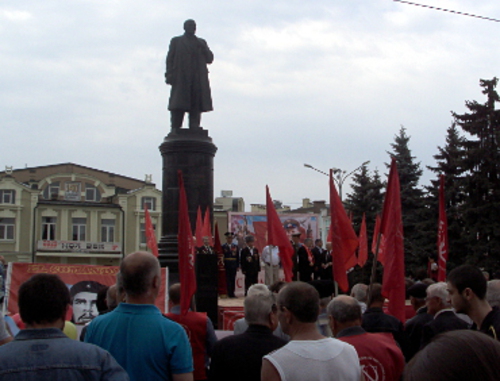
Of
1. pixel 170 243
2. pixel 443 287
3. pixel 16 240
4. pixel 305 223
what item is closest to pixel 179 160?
pixel 170 243

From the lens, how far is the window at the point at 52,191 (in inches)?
2108

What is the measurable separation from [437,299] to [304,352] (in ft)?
7.79

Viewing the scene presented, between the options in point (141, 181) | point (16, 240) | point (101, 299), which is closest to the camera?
point (101, 299)

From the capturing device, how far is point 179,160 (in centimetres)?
1364

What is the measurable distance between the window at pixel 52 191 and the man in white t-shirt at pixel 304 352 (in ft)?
175

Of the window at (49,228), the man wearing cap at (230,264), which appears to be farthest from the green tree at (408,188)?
the window at (49,228)

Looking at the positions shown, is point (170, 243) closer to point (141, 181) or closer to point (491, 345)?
point (491, 345)

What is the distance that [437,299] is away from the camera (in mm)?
4926

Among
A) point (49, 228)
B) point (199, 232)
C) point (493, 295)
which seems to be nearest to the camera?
point (493, 295)

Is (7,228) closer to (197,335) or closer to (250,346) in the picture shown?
(197,335)

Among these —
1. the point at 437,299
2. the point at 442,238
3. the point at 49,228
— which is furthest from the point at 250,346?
the point at 49,228

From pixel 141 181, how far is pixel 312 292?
55.6 metres

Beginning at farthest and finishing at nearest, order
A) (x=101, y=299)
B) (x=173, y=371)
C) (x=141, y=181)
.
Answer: (x=141, y=181) < (x=101, y=299) < (x=173, y=371)

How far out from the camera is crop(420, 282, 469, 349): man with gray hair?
14.9 ft
